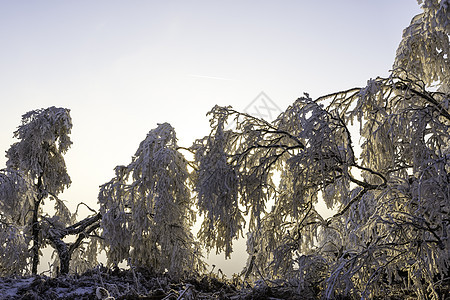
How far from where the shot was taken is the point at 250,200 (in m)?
6.64

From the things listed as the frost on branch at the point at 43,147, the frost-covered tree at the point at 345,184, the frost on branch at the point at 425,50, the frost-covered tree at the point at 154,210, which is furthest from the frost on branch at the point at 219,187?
the frost on branch at the point at 43,147

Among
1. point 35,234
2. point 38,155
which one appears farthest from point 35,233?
point 38,155

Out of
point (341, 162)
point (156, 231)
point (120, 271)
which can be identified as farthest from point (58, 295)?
point (341, 162)

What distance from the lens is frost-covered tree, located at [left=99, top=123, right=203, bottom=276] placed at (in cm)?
884

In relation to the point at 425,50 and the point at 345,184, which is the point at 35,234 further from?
the point at 425,50

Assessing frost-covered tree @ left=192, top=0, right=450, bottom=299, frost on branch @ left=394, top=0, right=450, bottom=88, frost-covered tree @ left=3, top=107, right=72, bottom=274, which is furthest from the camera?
frost-covered tree @ left=3, top=107, right=72, bottom=274

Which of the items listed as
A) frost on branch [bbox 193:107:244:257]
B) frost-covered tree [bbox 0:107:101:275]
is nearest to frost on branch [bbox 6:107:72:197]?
frost-covered tree [bbox 0:107:101:275]

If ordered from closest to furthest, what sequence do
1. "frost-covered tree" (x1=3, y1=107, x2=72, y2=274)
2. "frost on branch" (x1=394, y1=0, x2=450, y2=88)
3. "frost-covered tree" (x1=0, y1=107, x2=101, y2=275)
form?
"frost on branch" (x1=394, y1=0, x2=450, y2=88), "frost-covered tree" (x1=0, y1=107, x2=101, y2=275), "frost-covered tree" (x1=3, y1=107, x2=72, y2=274)

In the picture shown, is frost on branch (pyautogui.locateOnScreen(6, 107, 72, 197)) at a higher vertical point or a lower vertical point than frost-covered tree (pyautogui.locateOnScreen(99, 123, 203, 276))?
higher

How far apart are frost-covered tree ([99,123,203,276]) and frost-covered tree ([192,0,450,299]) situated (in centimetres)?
134

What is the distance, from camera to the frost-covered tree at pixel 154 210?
8836 mm

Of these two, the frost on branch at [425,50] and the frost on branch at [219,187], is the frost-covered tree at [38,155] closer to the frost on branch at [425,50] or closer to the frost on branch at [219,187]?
the frost on branch at [219,187]

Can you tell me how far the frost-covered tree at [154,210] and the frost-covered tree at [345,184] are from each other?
1.34 metres

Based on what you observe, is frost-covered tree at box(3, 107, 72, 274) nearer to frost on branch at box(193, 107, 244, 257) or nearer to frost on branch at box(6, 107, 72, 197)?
frost on branch at box(6, 107, 72, 197)
